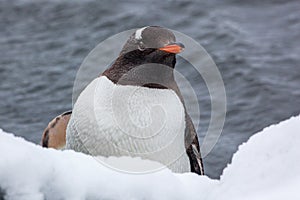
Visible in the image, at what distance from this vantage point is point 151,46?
456 cm

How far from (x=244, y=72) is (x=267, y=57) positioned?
373 millimetres

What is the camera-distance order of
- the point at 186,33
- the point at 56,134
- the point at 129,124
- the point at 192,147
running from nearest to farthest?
1. the point at 129,124
2. the point at 192,147
3. the point at 56,134
4. the point at 186,33

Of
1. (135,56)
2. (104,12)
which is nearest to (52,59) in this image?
(104,12)

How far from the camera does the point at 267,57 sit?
884 centimetres

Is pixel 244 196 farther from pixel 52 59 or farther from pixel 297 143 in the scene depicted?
pixel 52 59

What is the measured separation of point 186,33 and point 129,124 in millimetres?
4976

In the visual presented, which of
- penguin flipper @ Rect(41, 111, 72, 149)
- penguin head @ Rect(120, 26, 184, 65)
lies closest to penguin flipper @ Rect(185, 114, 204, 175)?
penguin head @ Rect(120, 26, 184, 65)

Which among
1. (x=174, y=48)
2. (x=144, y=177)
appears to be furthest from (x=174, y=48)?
(x=144, y=177)

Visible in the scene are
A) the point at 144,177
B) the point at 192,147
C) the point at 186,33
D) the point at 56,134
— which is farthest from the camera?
the point at 186,33

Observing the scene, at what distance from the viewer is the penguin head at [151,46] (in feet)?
15.0

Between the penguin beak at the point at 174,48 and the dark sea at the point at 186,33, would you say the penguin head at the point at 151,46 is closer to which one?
the penguin beak at the point at 174,48

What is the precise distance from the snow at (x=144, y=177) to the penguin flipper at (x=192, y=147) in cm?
225

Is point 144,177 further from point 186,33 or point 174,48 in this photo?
point 186,33

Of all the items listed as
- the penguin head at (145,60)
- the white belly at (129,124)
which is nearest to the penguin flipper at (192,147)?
the white belly at (129,124)
